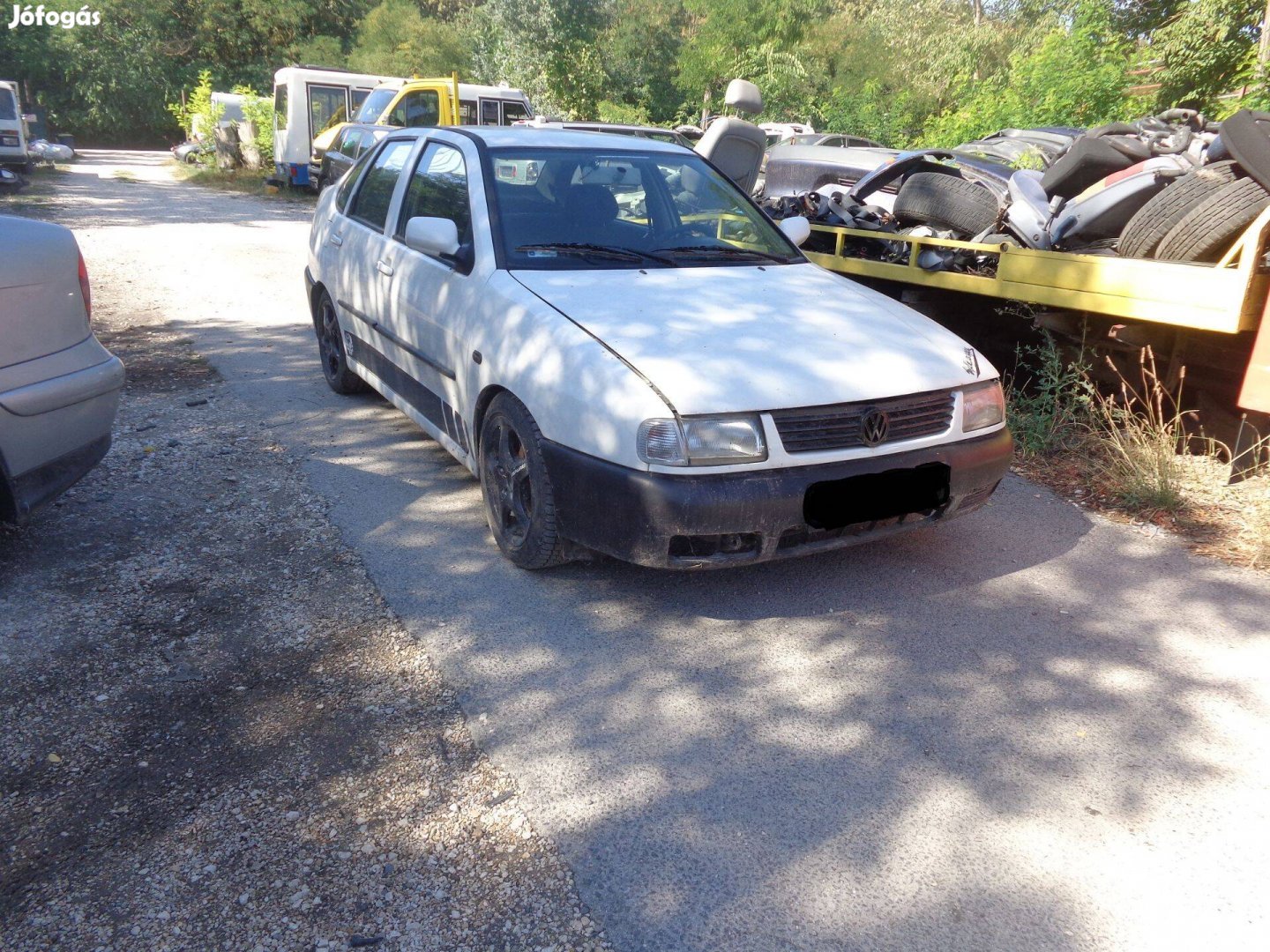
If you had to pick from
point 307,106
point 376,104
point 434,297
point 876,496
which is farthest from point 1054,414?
point 307,106

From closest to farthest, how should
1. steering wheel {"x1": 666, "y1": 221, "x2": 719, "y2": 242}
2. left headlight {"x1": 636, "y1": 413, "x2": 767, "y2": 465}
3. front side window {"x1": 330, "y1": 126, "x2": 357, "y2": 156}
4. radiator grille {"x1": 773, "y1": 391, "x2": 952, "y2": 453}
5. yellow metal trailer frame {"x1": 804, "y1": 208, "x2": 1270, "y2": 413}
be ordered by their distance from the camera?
left headlight {"x1": 636, "y1": 413, "x2": 767, "y2": 465}
radiator grille {"x1": 773, "y1": 391, "x2": 952, "y2": 453}
yellow metal trailer frame {"x1": 804, "y1": 208, "x2": 1270, "y2": 413}
steering wheel {"x1": 666, "y1": 221, "x2": 719, "y2": 242}
front side window {"x1": 330, "y1": 126, "x2": 357, "y2": 156}

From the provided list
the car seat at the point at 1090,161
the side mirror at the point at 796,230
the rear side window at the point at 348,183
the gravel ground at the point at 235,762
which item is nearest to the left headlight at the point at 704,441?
the gravel ground at the point at 235,762

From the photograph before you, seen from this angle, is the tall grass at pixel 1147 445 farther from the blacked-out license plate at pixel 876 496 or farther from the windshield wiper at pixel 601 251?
the windshield wiper at pixel 601 251

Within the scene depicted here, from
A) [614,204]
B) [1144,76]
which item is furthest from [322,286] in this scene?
A: [1144,76]

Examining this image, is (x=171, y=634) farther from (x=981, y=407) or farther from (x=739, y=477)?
(x=981, y=407)

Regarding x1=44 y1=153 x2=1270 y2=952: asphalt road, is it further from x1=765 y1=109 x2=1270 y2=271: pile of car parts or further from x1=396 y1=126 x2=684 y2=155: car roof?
x1=396 y1=126 x2=684 y2=155: car roof

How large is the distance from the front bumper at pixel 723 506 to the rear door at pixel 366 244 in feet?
6.87

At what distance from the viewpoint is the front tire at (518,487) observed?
369 centimetres

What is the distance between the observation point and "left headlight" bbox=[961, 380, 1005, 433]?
3791 millimetres

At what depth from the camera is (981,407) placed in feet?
12.7

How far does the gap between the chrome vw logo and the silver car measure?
292 centimetres

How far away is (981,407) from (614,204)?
1.91m

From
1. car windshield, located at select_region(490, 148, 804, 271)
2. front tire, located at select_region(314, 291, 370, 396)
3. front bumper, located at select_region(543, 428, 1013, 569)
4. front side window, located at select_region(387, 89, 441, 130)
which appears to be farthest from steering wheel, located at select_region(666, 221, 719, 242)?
front side window, located at select_region(387, 89, 441, 130)

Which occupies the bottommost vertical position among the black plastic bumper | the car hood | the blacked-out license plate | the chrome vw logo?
the black plastic bumper
